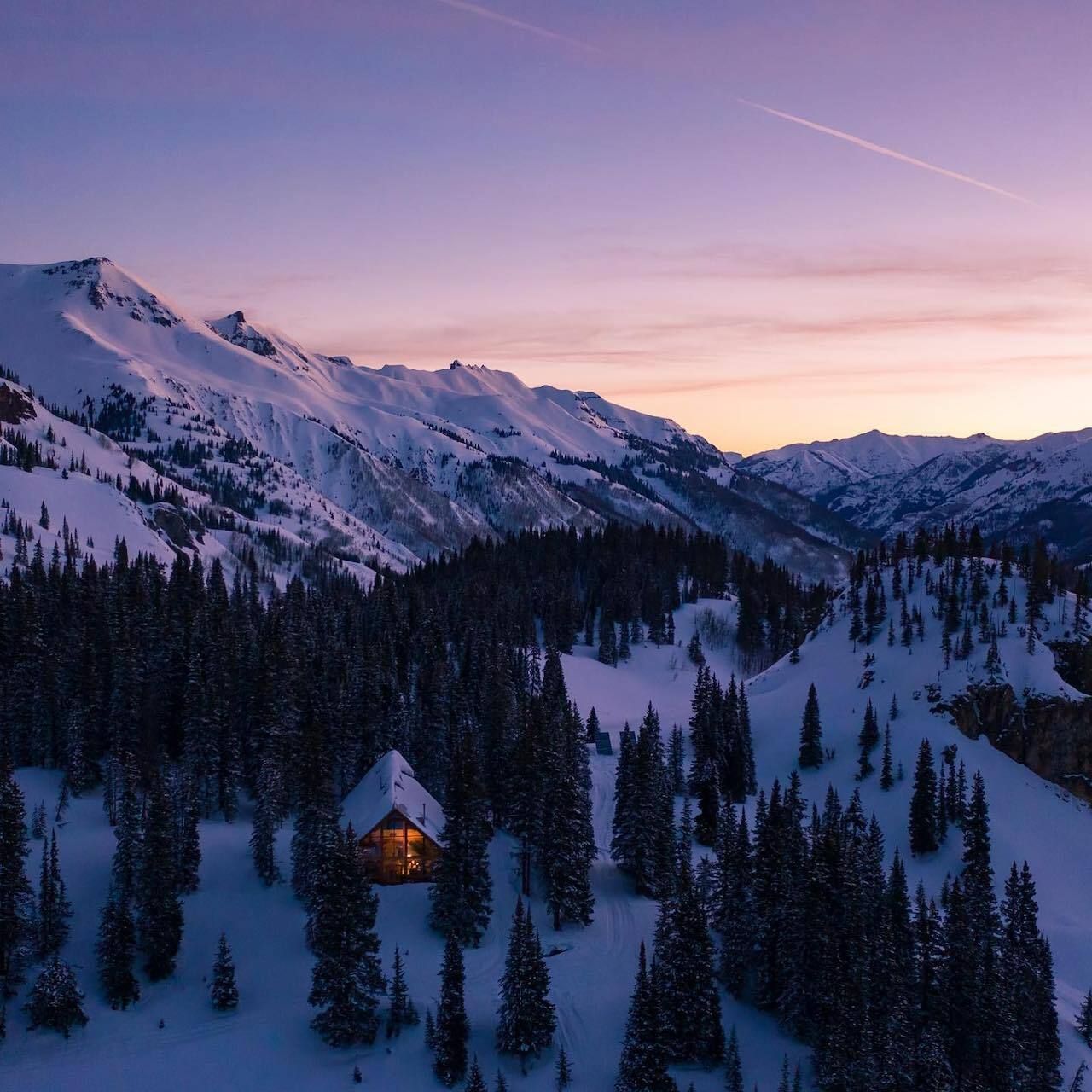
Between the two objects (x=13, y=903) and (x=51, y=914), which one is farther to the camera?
(x=51, y=914)

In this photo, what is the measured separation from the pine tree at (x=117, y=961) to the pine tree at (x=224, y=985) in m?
4.47

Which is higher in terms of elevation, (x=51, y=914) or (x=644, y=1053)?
(x=51, y=914)

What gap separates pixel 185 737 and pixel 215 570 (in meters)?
75.9

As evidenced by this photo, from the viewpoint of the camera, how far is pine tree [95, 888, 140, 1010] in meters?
53.8

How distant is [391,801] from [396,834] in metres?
2.19

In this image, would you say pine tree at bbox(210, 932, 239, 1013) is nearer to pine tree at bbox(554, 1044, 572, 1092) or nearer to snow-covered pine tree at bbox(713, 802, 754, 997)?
pine tree at bbox(554, 1044, 572, 1092)

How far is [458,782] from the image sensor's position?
6222cm

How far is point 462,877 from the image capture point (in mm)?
59719

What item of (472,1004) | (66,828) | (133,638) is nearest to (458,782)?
(472,1004)

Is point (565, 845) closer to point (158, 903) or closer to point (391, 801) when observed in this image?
point (391, 801)

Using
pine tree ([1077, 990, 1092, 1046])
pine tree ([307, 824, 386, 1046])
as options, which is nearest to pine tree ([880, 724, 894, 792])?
pine tree ([1077, 990, 1092, 1046])

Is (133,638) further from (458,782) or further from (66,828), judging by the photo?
(458,782)

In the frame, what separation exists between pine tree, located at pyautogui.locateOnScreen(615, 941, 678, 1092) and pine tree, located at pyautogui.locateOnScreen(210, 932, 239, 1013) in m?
21.4

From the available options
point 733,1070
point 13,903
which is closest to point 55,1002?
point 13,903
